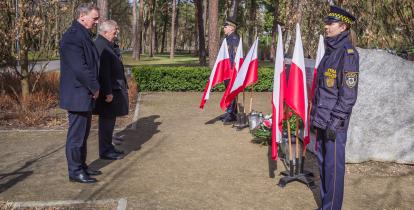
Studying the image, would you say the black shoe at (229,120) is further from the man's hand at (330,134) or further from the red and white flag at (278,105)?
the man's hand at (330,134)

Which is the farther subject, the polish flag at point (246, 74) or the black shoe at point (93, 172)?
the polish flag at point (246, 74)

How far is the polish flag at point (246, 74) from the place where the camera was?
7.48m

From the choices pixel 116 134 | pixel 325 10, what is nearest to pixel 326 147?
pixel 116 134

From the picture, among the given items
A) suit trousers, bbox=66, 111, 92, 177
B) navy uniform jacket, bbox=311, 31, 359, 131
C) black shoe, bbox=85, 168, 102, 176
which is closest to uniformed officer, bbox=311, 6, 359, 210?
navy uniform jacket, bbox=311, 31, 359, 131

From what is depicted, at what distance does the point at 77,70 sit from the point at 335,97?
119 inches

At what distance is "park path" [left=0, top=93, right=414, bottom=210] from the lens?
15.9ft

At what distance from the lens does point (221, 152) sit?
7.13m

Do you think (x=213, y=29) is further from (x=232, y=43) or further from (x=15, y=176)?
(x=15, y=176)

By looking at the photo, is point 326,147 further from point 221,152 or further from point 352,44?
point 221,152

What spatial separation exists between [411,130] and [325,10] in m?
7.57

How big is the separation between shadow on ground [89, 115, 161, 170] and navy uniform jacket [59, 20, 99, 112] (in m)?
1.40

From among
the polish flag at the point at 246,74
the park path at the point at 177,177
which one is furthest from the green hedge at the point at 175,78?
the polish flag at the point at 246,74

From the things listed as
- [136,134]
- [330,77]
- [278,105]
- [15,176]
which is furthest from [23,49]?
[330,77]

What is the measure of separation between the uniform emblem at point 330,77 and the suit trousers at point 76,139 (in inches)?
120
